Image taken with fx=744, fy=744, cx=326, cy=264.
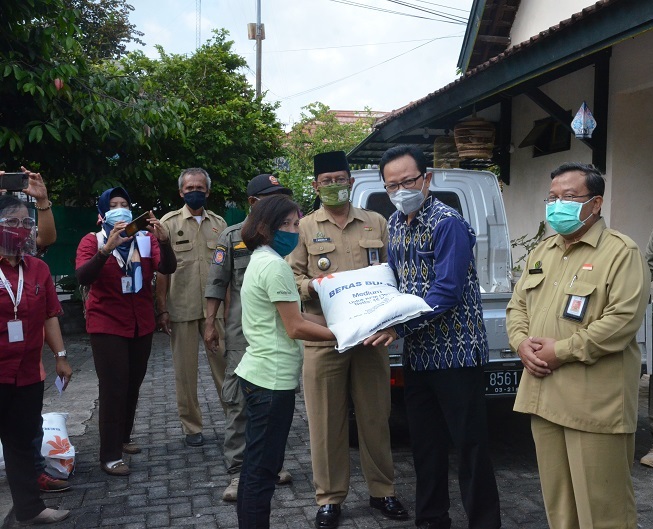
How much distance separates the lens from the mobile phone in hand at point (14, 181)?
173 inches

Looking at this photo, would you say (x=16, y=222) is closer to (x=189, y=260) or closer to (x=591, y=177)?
(x=189, y=260)

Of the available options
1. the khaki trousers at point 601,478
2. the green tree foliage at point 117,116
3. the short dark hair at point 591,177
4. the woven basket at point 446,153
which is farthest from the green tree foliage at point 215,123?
the khaki trousers at point 601,478

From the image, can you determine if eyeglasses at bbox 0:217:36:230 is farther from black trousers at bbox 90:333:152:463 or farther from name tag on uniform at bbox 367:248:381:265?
name tag on uniform at bbox 367:248:381:265

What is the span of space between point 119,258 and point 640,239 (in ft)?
19.3

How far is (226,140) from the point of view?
13.8 metres

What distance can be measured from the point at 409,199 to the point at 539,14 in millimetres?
9636

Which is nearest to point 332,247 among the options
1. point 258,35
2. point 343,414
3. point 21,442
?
point 343,414

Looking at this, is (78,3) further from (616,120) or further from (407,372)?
(407,372)

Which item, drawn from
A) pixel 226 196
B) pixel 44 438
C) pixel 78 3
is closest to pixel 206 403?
pixel 44 438

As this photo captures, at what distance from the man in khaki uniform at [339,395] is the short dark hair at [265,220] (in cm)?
79

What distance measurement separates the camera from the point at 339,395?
4.36 metres

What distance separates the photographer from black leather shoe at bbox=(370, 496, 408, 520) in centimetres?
427

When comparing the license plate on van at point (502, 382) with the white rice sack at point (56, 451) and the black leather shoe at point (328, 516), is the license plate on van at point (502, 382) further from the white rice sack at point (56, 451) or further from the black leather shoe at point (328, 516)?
the white rice sack at point (56, 451)

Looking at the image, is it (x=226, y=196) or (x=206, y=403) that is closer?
(x=206, y=403)
